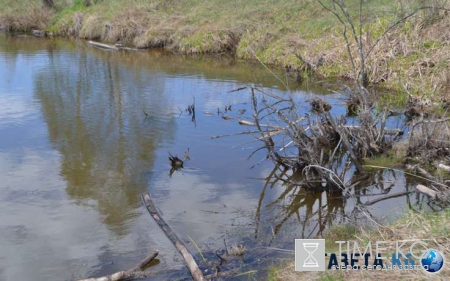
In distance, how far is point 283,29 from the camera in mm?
17953

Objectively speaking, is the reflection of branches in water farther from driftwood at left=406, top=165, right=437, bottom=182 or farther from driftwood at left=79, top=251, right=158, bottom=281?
driftwood at left=79, top=251, right=158, bottom=281

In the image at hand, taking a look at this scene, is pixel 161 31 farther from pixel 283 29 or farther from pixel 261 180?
pixel 261 180

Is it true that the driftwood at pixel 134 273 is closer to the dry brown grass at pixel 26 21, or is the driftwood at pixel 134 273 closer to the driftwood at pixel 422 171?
the driftwood at pixel 422 171

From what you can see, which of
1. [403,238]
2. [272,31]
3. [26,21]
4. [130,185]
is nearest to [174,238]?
[130,185]

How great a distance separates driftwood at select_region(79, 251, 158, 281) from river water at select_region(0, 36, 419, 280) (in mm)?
143

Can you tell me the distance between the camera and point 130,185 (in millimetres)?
7445

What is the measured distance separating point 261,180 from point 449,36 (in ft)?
26.1

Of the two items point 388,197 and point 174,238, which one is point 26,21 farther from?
point 388,197

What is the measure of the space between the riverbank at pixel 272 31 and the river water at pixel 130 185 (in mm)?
1793

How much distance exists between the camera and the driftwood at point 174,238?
492 centimetres

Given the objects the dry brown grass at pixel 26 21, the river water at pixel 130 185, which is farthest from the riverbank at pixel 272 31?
the river water at pixel 130 185

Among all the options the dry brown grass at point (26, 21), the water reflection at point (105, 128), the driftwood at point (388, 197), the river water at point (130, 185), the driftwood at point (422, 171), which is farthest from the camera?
the dry brown grass at point (26, 21)

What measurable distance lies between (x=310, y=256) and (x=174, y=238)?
5.56 ft

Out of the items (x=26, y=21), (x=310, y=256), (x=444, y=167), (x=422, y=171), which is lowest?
(x=310, y=256)
